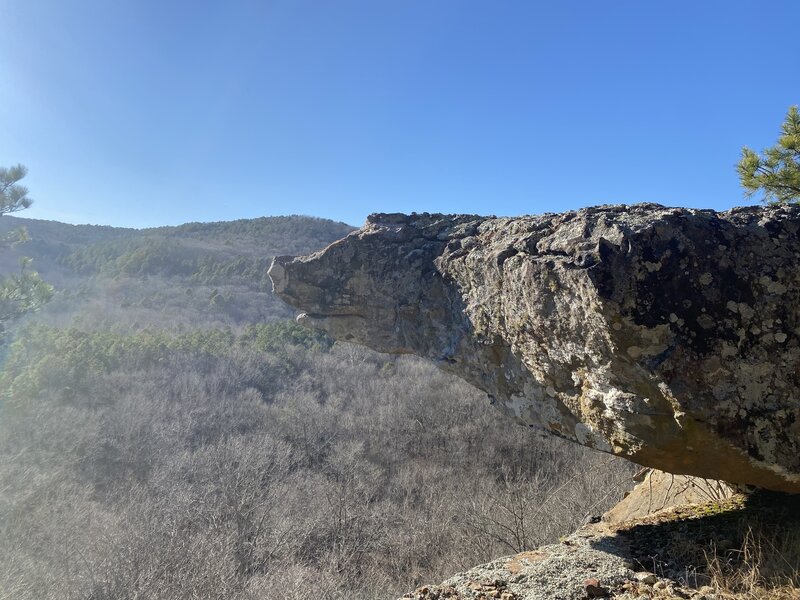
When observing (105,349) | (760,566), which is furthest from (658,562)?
(105,349)

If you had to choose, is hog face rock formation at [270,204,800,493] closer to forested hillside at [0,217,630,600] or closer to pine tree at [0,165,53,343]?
forested hillside at [0,217,630,600]

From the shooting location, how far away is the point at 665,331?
11.1 ft

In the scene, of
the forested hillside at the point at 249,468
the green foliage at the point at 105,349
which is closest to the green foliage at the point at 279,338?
the green foliage at the point at 105,349

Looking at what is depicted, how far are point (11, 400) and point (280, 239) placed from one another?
119 ft

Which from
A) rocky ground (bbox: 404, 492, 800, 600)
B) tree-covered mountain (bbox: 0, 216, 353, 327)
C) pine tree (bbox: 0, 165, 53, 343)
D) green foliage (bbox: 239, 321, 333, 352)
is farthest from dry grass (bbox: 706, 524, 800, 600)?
tree-covered mountain (bbox: 0, 216, 353, 327)

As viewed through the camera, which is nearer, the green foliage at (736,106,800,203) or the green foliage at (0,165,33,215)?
the green foliage at (736,106,800,203)

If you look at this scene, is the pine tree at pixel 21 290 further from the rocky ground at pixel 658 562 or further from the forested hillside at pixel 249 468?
the rocky ground at pixel 658 562

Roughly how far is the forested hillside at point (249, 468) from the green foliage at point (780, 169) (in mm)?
5312

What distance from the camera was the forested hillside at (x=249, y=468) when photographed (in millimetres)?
10484

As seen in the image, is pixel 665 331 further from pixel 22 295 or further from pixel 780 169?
pixel 22 295

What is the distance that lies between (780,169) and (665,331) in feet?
16.7

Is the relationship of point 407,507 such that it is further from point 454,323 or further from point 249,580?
point 454,323

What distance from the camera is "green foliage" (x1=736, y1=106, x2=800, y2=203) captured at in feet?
22.3

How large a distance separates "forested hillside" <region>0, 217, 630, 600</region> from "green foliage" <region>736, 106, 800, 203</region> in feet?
17.4
